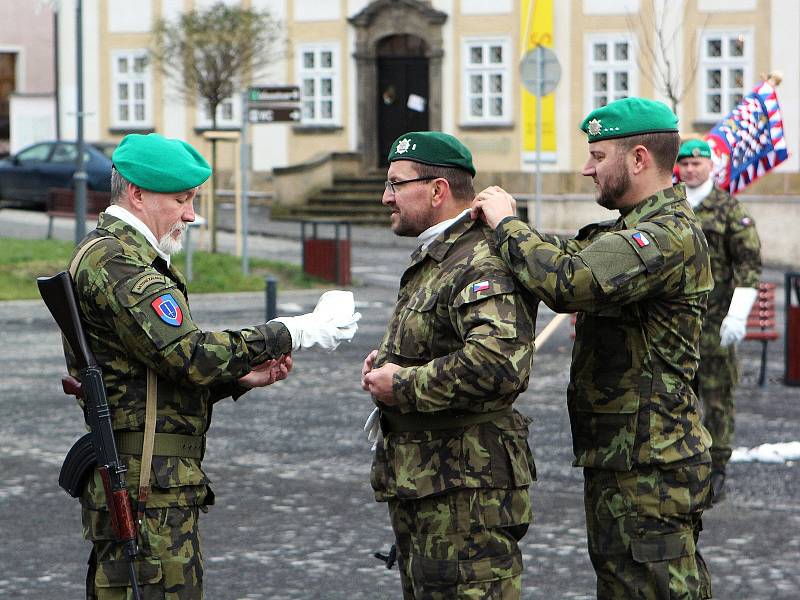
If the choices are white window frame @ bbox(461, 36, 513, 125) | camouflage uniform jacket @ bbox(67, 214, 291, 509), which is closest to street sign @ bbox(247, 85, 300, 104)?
white window frame @ bbox(461, 36, 513, 125)

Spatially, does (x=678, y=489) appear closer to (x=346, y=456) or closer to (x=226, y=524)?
(x=226, y=524)

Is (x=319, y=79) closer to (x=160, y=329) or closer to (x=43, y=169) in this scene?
(x=43, y=169)

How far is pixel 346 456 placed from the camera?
1015 cm

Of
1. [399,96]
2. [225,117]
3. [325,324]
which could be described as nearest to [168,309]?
[325,324]

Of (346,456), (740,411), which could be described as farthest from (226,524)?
(740,411)

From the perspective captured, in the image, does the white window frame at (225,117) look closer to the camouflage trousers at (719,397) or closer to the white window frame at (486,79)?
the white window frame at (486,79)

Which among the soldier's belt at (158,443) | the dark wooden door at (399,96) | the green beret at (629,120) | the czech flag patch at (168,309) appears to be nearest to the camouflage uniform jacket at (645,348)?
the green beret at (629,120)

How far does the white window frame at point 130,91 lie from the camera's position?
37875 millimetres

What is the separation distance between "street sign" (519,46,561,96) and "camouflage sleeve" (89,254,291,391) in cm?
1482

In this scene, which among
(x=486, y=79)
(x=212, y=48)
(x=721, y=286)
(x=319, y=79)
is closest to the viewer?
(x=721, y=286)

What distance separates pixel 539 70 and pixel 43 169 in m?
16.5

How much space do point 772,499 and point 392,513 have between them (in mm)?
4452

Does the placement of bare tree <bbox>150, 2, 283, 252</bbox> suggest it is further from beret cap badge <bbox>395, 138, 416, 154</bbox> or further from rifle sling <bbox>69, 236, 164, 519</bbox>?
rifle sling <bbox>69, 236, 164, 519</bbox>

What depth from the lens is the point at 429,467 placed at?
4.87m
